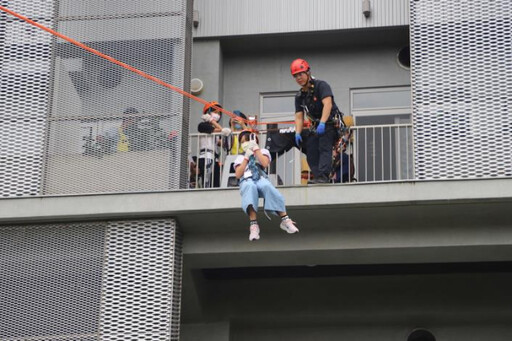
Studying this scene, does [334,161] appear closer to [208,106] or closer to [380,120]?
[208,106]

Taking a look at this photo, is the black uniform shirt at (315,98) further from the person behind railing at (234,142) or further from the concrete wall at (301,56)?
the concrete wall at (301,56)

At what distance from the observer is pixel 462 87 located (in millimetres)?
15617

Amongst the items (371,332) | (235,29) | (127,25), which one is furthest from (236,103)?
(371,332)

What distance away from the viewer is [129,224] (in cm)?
1568

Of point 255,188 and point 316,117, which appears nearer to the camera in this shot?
point 255,188

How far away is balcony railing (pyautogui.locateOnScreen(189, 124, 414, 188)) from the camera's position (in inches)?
635

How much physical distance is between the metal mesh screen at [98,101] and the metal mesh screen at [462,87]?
3.34m

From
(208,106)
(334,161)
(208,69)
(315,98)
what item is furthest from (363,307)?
(208,69)

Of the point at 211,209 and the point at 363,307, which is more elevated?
the point at 211,209

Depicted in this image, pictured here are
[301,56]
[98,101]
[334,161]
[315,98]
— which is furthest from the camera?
[301,56]

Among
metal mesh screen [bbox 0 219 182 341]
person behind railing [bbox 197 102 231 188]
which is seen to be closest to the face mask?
metal mesh screen [bbox 0 219 182 341]

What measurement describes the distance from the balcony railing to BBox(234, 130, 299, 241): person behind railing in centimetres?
175

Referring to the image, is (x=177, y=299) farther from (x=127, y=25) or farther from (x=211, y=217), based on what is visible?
(x=127, y=25)

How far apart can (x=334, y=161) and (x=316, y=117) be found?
2.35 ft
